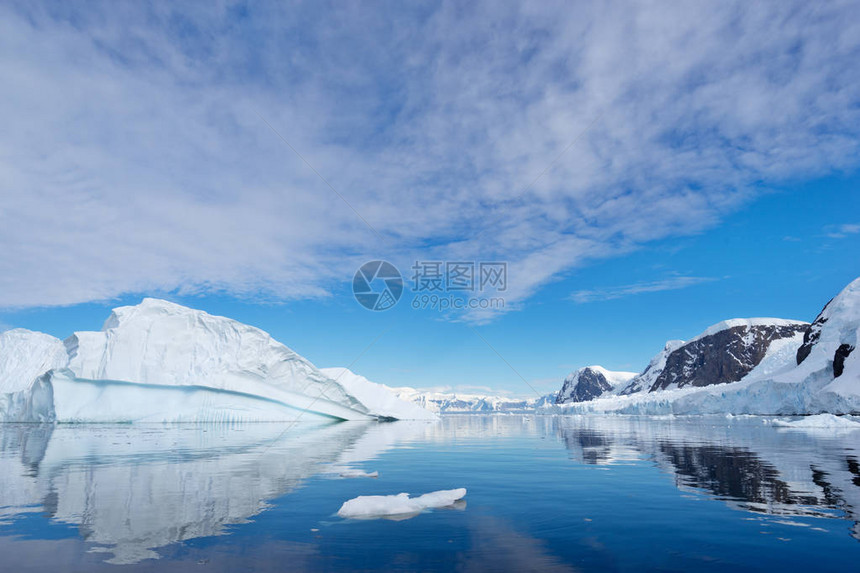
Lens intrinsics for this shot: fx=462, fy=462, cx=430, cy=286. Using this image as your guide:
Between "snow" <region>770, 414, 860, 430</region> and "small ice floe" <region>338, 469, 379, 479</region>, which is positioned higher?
"small ice floe" <region>338, 469, 379, 479</region>

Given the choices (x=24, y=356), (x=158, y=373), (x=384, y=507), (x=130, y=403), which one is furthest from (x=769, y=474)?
(x=24, y=356)

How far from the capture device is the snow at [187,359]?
3900 centimetres

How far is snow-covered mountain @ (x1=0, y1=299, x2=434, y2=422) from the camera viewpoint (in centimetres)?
3916

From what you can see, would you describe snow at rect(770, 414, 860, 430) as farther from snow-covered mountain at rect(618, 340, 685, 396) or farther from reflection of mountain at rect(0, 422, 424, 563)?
snow-covered mountain at rect(618, 340, 685, 396)

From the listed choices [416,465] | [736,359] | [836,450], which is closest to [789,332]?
[736,359]

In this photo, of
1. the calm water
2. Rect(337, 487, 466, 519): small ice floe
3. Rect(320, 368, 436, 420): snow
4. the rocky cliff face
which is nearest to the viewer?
the calm water

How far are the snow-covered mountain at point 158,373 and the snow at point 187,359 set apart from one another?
3.2 inches

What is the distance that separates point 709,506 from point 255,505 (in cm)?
788

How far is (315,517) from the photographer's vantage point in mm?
7312

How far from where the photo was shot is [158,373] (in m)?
39.1

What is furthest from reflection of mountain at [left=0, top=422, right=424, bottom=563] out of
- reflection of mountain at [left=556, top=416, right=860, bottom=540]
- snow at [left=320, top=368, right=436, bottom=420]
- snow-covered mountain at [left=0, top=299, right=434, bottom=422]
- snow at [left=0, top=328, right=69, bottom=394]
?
snow at [left=320, top=368, right=436, bottom=420]

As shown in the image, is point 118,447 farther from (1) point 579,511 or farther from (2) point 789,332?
(2) point 789,332

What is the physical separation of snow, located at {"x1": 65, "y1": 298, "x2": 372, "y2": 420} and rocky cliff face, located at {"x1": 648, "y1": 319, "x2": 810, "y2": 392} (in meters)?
154

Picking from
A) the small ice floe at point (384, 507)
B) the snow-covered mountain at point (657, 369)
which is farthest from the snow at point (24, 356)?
the snow-covered mountain at point (657, 369)
